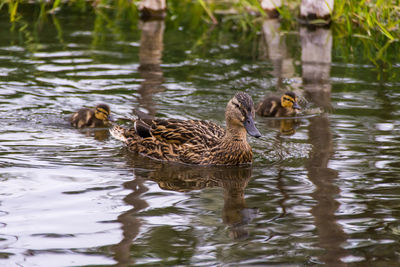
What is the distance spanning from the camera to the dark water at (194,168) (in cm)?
373

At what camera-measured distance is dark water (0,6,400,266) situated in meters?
3.73

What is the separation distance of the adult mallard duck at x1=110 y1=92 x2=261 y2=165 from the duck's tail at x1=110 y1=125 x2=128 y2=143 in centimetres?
8

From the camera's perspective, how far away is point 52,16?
469 inches

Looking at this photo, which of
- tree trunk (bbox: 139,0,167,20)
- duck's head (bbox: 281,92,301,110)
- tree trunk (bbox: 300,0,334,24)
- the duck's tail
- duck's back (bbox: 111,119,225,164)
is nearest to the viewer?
duck's back (bbox: 111,119,225,164)

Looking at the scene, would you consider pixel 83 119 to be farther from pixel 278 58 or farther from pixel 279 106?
pixel 278 58

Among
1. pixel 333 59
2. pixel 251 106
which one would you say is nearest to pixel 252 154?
pixel 251 106

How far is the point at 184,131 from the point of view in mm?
5633

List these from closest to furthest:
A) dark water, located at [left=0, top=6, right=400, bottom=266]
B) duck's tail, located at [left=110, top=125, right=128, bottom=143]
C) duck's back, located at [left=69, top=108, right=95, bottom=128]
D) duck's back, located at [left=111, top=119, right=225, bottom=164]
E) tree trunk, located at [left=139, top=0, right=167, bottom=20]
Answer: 1. dark water, located at [left=0, top=6, right=400, bottom=266]
2. duck's back, located at [left=111, top=119, right=225, bottom=164]
3. duck's tail, located at [left=110, top=125, right=128, bottom=143]
4. duck's back, located at [left=69, top=108, right=95, bottom=128]
5. tree trunk, located at [left=139, top=0, right=167, bottom=20]

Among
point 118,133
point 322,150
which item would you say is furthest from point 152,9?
point 322,150

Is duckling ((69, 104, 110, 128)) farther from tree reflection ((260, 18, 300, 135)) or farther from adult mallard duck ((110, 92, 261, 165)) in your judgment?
tree reflection ((260, 18, 300, 135))

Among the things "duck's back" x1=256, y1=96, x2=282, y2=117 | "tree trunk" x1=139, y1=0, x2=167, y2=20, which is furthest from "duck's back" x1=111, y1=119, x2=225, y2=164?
"tree trunk" x1=139, y1=0, x2=167, y2=20

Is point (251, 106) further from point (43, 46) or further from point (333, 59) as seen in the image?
point (43, 46)

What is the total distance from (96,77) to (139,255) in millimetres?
4607

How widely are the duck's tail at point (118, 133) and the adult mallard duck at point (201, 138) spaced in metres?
0.08
